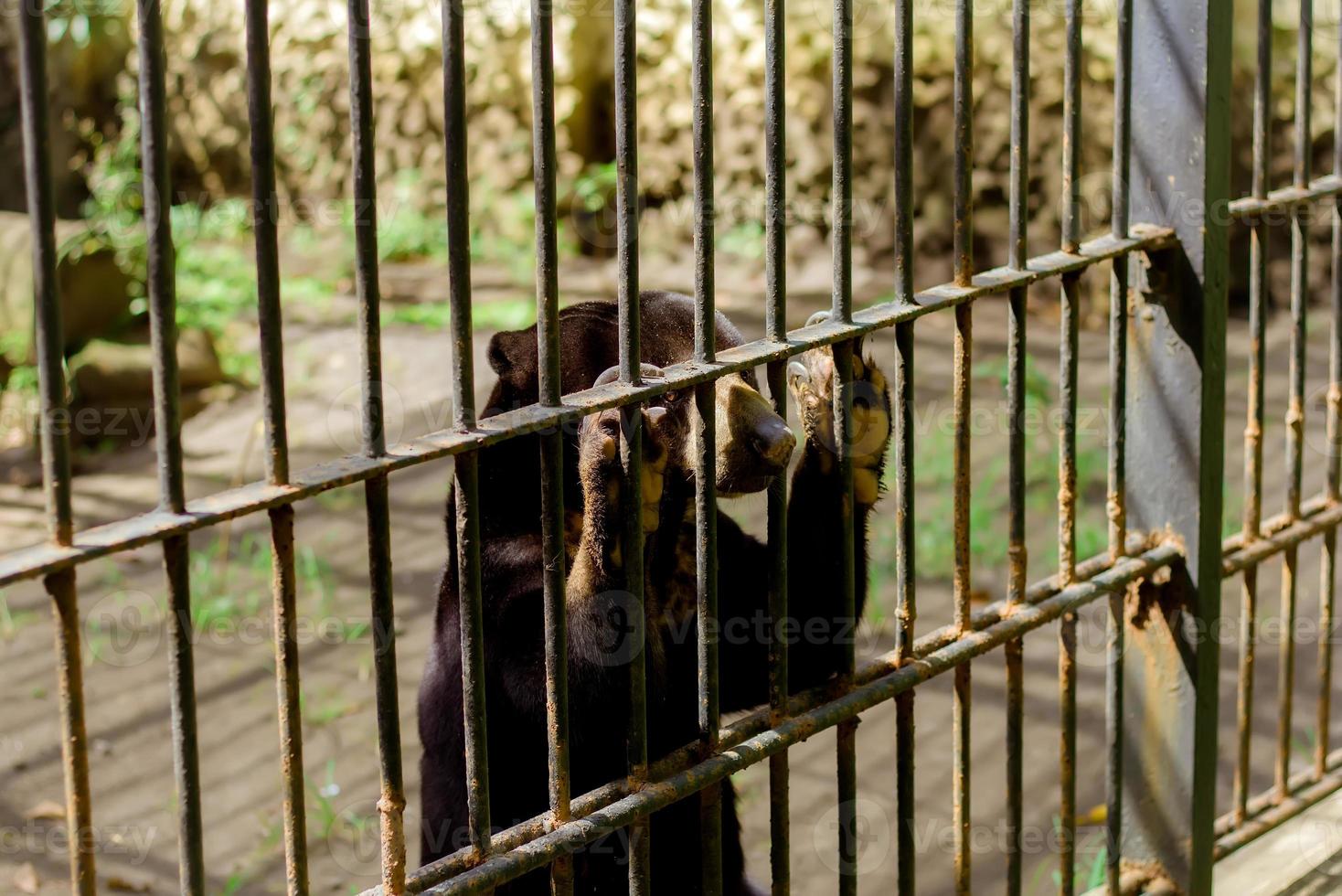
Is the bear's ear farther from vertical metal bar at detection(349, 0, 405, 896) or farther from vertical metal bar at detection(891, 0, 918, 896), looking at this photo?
vertical metal bar at detection(349, 0, 405, 896)

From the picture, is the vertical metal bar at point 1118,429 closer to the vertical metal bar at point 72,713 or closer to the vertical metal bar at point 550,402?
the vertical metal bar at point 550,402

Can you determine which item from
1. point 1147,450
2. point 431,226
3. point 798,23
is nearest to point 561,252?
point 431,226

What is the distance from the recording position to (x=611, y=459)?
219cm

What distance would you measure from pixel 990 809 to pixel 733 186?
5898 mm

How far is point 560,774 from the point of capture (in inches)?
83.5

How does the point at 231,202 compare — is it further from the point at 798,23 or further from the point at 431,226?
the point at 798,23

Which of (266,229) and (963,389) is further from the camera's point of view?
(963,389)

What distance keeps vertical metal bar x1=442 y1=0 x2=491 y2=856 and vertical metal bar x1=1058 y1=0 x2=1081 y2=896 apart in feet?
3.96

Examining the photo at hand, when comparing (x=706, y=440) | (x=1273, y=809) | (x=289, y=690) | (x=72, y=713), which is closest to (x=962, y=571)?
(x=706, y=440)

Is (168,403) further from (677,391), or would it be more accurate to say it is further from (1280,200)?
(1280,200)

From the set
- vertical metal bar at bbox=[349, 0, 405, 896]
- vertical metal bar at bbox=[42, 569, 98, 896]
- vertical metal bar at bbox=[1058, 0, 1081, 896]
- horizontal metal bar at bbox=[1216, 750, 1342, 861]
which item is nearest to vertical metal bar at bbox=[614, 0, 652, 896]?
vertical metal bar at bbox=[349, 0, 405, 896]

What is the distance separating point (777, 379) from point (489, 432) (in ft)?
1.86

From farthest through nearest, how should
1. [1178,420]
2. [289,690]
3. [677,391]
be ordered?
[1178,420] < [677,391] < [289,690]

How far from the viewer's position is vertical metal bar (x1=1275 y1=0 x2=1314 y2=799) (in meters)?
3.39
